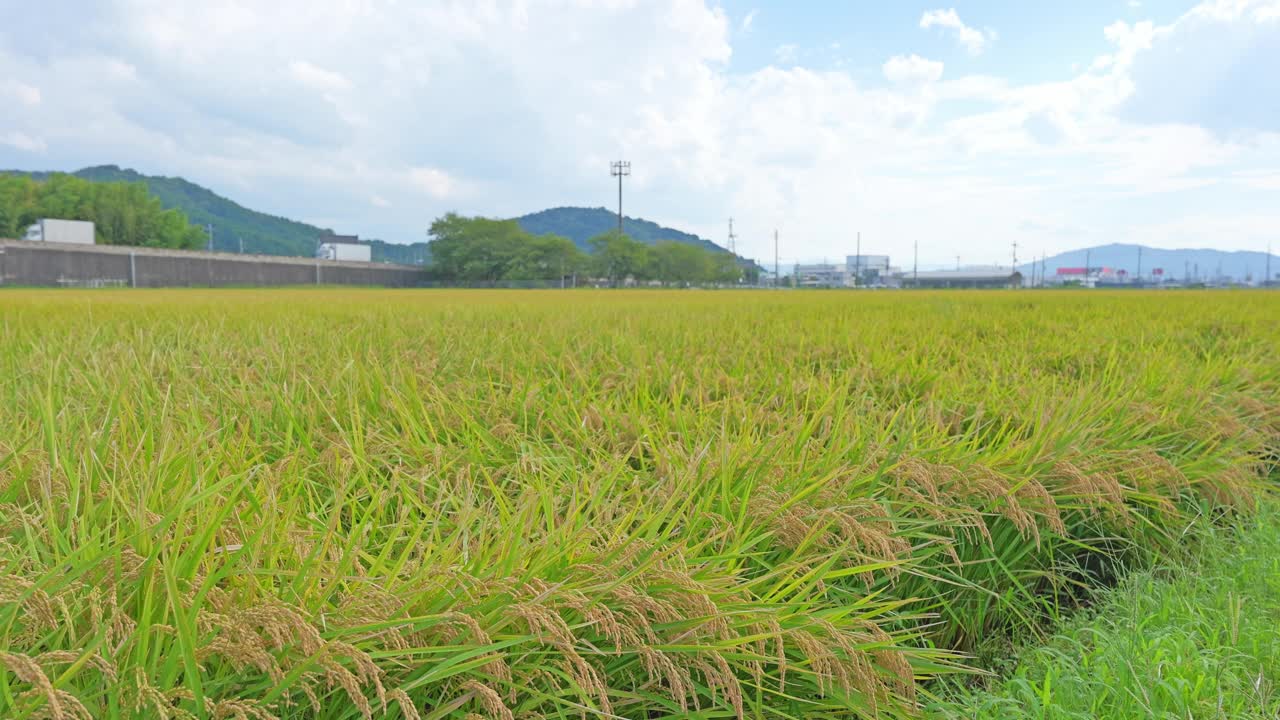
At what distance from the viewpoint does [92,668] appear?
826 mm

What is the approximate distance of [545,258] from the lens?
250 ft

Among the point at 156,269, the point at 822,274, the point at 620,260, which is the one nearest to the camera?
the point at 156,269

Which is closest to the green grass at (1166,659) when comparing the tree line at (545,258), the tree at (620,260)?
the tree line at (545,258)

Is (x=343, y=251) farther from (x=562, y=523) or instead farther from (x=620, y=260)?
(x=562, y=523)

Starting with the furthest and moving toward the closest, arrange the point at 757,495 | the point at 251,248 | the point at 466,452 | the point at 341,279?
the point at 251,248
the point at 341,279
the point at 466,452
the point at 757,495

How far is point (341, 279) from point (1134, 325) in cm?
6376

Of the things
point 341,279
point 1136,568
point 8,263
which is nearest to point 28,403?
point 1136,568

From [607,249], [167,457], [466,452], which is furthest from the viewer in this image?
[607,249]

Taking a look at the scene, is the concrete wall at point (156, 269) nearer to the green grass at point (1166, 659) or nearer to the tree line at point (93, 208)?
the tree line at point (93, 208)

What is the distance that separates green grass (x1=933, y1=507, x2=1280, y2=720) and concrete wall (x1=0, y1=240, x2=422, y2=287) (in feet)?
169

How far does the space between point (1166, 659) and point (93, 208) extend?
8596 cm

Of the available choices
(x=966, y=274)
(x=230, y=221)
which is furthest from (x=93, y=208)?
(x=230, y=221)

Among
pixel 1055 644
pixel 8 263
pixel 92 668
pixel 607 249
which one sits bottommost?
pixel 1055 644

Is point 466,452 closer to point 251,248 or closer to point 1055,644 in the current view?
point 1055,644
